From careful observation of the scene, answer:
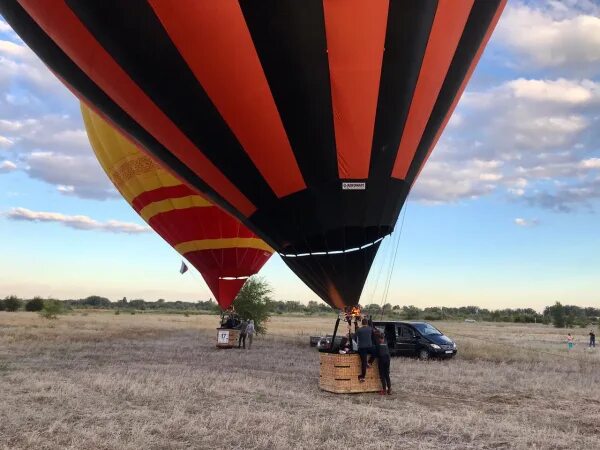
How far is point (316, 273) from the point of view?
393 inches

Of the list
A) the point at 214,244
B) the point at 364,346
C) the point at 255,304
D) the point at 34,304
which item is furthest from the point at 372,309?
the point at 34,304

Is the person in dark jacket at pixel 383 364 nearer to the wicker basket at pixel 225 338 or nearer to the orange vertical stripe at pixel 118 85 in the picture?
the orange vertical stripe at pixel 118 85

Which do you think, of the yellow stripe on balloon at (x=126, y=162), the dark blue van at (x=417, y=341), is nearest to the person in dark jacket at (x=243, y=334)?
the dark blue van at (x=417, y=341)

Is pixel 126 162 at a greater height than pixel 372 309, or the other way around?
pixel 126 162

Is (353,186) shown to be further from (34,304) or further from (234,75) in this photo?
(34,304)

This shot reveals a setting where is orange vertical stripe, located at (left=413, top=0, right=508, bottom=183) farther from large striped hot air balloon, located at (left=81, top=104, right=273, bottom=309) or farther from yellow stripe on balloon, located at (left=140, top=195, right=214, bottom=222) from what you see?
yellow stripe on balloon, located at (left=140, top=195, right=214, bottom=222)

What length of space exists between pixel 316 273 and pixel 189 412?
330 centimetres

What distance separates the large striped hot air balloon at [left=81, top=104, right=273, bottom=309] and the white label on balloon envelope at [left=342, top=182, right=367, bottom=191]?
8.75 meters

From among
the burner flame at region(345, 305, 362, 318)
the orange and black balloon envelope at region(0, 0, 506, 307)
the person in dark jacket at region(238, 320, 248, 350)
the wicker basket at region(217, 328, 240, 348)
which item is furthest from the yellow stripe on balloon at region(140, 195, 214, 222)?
the burner flame at region(345, 305, 362, 318)

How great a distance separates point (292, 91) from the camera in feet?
27.2

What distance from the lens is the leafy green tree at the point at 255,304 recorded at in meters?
28.2

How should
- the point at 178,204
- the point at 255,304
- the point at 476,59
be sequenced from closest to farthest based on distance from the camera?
the point at 476,59 < the point at 178,204 < the point at 255,304

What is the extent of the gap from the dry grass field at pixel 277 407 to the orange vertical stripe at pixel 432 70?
4138 mm

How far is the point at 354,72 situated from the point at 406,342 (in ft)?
37.8
